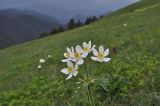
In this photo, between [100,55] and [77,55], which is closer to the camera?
[77,55]

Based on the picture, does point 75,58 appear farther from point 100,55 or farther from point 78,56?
point 100,55

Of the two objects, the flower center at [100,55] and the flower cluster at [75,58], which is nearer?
the flower cluster at [75,58]

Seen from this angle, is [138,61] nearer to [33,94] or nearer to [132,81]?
[132,81]

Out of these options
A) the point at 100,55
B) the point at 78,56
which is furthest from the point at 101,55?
the point at 78,56

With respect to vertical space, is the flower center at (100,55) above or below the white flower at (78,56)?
below

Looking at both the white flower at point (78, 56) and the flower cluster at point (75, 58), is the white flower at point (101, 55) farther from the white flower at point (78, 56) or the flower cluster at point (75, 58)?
the white flower at point (78, 56)

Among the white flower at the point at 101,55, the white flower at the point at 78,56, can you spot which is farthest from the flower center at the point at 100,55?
the white flower at the point at 78,56

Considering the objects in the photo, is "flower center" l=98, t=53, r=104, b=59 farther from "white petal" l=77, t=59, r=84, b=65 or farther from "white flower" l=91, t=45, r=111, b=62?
"white petal" l=77, t=59, r=84, b=65

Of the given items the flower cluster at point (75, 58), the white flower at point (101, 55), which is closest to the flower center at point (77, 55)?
the flower cluster at point (75, 58)

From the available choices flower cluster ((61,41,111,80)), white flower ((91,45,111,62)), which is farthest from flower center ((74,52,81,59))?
white flower ((91,45,111,62))

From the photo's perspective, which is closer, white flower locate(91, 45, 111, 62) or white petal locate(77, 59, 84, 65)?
white petal locate(77, 59, 84, 65)

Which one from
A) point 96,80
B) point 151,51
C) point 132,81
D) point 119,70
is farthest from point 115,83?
point 151,51
